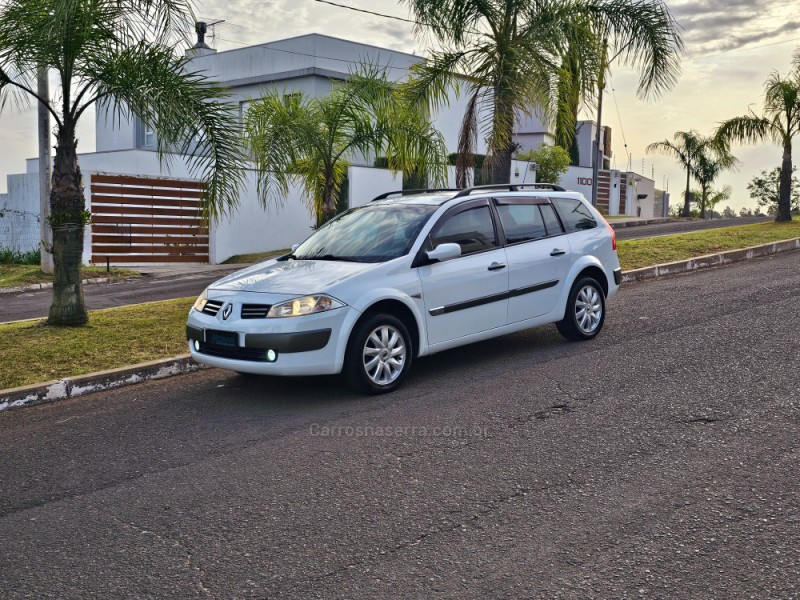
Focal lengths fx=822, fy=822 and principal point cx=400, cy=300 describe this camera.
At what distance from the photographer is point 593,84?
1350 cm

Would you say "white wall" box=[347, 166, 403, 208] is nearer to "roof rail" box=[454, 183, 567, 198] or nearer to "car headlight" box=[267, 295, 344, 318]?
"roof rail" box=[454, 183, 567, 198]

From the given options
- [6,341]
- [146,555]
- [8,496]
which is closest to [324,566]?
[146,555]

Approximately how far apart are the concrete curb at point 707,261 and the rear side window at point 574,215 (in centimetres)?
476

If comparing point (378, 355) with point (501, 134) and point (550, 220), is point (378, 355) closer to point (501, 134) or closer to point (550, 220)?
point (550, 220)

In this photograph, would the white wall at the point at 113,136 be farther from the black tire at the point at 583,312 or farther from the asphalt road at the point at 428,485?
the asphalt road at the point at 428,485

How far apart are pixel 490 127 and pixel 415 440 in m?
8.94

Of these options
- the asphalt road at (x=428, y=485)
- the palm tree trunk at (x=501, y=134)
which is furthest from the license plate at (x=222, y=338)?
the palm tree trunk at (x=501, y=134)

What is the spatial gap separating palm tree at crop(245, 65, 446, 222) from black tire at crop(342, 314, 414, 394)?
7104 mm

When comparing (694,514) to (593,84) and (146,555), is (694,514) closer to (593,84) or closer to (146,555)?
(146,555)

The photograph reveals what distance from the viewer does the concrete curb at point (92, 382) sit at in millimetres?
6969

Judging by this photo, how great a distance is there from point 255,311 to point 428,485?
8.22 feet

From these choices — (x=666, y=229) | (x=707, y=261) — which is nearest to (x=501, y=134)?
(x=707, y=261)

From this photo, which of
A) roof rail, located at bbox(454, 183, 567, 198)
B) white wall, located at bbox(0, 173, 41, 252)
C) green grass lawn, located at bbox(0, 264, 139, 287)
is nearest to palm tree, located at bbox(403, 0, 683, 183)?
roof rail, located at bbox(454, 183, 567, 198)

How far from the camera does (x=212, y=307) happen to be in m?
6.88
